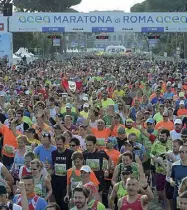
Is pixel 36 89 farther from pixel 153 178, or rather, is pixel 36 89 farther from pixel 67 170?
pixel 67 170

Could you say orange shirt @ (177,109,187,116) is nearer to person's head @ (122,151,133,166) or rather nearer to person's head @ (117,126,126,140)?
person's head @ (117,126,126,140)

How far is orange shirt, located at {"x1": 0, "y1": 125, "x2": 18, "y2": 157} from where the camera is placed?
10.4 meters

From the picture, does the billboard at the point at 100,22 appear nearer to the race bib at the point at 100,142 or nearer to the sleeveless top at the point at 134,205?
the race bib at the point at 100,142

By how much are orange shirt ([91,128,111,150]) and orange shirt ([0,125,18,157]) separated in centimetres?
139

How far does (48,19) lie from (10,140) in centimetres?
2364

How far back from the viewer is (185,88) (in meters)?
20.2

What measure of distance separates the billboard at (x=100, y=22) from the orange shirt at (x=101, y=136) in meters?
23.0

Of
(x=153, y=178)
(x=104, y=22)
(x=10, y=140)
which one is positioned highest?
(x=104, y=22)

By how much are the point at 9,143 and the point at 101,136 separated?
5.27 ft

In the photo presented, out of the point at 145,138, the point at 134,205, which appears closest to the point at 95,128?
the point at 145,138

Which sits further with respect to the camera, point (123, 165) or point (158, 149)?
point (158, 149)

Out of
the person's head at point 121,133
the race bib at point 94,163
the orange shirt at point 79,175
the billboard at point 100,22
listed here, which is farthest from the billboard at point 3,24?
the orange shirt at point 79,175

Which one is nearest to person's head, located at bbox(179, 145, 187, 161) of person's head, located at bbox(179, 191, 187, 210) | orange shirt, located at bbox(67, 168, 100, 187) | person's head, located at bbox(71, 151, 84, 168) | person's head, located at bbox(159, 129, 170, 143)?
orange shirt, located at bbox(67, 168, 100, 187)

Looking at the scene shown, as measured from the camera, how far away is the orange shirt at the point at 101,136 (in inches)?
411
